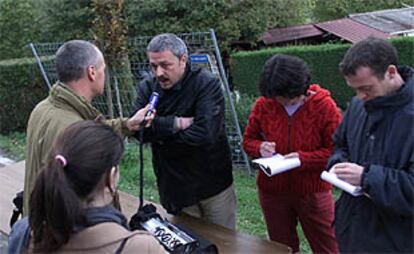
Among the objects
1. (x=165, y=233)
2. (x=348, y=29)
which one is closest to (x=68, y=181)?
(x=165, y=233)

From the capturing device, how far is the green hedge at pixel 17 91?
9297 mm

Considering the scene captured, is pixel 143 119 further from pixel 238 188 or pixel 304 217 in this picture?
pixel 238 188

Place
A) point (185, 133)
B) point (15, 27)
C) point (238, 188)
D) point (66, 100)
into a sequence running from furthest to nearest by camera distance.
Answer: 1. point (15, 27)
2. point (238, 188)
3. point (185, 133)
4. point (66, 100)

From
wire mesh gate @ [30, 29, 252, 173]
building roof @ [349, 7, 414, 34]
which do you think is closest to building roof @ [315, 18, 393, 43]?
building roof @ [349, 7, 414, 34]

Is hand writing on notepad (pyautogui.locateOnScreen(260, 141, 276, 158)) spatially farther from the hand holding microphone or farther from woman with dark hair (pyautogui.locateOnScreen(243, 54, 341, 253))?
the hand holding microphone

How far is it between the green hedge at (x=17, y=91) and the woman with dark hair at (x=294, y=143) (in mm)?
7598

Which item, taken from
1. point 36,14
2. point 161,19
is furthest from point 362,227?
point 36,14

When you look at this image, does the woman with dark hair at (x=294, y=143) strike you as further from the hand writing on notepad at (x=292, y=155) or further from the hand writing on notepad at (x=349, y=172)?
the hand writing on notepad at (x=349, y=172)

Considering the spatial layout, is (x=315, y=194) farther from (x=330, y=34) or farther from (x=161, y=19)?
(x=330, y=34)

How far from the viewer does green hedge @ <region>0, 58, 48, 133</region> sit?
30.5 ft

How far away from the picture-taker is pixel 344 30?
15.7m

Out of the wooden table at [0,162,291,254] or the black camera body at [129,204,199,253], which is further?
the wooden table at [0,162,291,254]

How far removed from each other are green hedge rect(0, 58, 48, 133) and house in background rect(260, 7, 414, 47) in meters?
6.93

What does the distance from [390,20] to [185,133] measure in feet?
54.0
